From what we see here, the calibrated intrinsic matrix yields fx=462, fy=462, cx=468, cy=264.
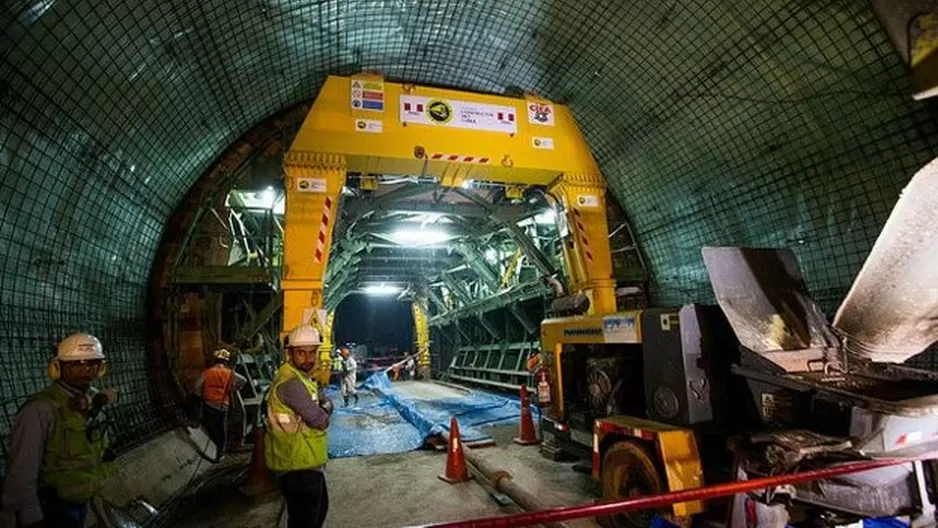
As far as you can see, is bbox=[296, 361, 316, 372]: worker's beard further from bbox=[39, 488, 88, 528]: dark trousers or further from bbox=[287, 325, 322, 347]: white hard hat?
bbox=[39, 488, 88, 528]: dark trousers

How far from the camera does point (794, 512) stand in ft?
9.92

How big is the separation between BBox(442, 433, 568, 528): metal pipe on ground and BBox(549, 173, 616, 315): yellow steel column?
92.8 inches

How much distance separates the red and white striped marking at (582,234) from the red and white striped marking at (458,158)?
4.69ft

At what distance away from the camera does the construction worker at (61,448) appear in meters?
2.22

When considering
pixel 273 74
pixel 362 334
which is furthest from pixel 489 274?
pixel 362 334

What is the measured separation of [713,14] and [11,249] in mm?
6324

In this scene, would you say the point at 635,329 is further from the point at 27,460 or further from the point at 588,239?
the point at 27,460

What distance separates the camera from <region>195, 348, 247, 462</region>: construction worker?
562 centimetres

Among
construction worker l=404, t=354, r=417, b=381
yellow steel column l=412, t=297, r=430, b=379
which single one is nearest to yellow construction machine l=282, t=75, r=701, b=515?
yellow steel column l=412, t=297, r=430, b=379

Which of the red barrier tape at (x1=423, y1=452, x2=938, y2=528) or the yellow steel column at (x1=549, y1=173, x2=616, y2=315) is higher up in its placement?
the yellow steel column at (x1=549, y1=173, x2=616, y2=315)

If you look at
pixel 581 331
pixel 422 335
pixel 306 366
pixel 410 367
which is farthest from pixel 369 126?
pixel 410 367

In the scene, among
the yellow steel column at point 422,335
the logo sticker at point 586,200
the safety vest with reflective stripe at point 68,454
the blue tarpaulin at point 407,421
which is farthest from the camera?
the yellow steel column at point 422,335

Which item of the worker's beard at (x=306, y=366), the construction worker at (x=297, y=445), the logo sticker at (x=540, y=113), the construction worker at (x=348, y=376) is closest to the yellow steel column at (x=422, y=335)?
the construction worker at (x=348, y=376)

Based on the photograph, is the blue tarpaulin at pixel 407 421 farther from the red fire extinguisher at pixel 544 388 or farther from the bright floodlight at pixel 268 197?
the bright floodlight at pixel 268 197
